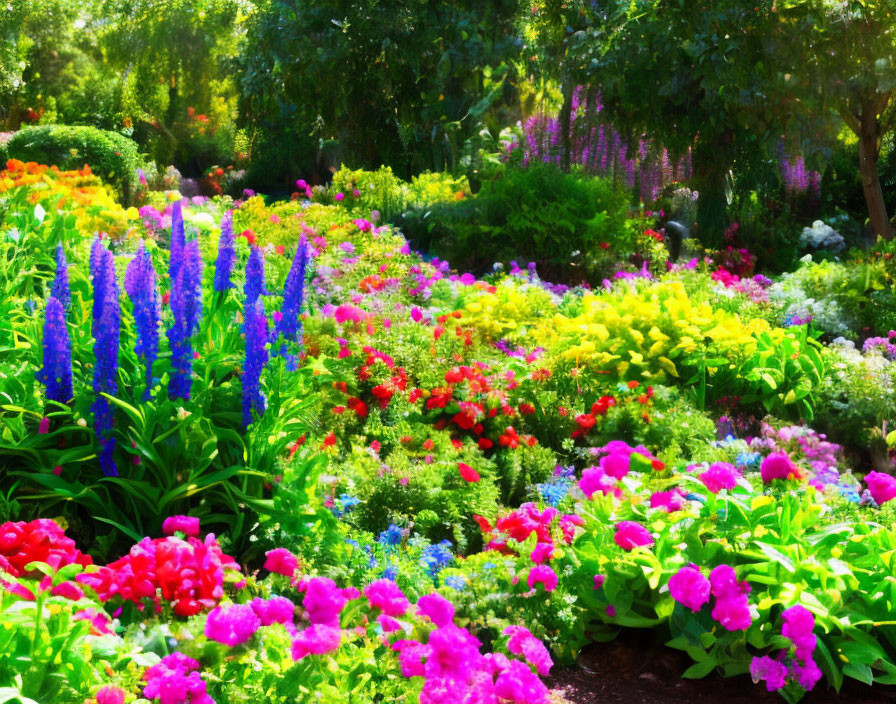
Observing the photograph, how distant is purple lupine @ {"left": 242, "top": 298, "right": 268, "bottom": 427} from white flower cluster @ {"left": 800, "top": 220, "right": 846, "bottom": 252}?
382 inches

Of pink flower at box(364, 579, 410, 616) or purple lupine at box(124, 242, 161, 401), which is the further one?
purple lupine at box(124, 242, 161, 401)

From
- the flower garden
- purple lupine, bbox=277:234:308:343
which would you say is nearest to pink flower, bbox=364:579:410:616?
the flower garden

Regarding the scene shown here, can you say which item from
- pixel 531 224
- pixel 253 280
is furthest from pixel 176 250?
pixel 531 224

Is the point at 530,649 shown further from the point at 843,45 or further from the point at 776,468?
the point at 843,45

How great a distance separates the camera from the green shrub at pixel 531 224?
358 inches

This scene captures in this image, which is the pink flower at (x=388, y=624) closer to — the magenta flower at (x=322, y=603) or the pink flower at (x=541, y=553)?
the magenta flower at (x=322, y=603)

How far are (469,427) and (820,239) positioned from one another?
328 inches

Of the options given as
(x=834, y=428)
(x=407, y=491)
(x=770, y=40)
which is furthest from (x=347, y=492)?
(x=770, y=40)

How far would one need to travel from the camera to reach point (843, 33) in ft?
32.0

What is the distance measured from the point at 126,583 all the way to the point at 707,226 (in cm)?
969

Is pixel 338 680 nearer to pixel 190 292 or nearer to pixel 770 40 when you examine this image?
pixel 190 292

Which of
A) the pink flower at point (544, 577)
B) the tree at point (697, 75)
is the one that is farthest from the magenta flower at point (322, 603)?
the tree at point (697, 75)

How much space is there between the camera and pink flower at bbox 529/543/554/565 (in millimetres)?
3246

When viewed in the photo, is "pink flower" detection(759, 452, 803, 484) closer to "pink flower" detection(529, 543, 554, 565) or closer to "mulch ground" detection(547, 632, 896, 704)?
"mulch ground" detection(547, 632, 896, 704)
